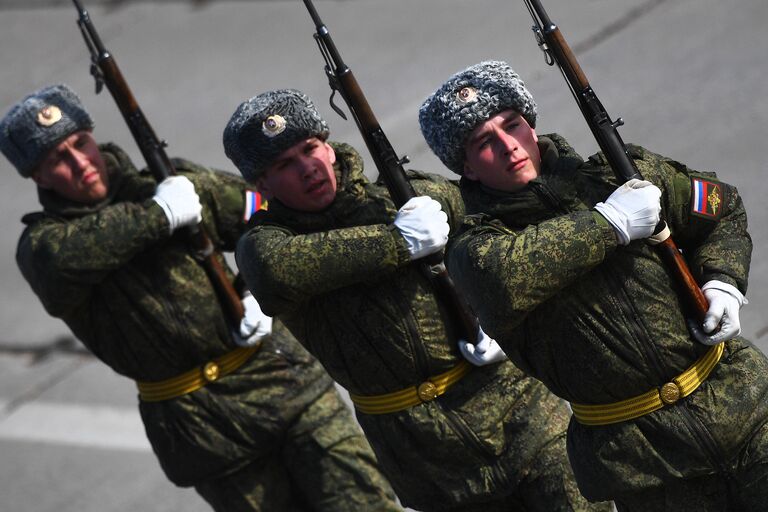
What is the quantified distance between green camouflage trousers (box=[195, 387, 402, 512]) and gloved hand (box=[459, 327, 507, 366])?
1.01m

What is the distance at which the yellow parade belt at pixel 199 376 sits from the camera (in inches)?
226

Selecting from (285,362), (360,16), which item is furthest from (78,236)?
(360,16)

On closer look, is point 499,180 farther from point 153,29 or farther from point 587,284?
point 153,29

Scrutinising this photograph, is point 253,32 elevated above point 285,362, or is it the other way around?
point 253,32

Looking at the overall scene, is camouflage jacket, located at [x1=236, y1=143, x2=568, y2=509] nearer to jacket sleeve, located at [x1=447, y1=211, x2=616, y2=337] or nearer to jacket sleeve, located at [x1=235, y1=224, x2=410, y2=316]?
jacket sleeve, located at [x1=235, y1=224, x2=410, y2=316]

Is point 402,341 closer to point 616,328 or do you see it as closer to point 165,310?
point 616,328

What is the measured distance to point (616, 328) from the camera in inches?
162

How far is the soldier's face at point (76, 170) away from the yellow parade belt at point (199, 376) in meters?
0.76

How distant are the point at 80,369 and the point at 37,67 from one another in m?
5.72

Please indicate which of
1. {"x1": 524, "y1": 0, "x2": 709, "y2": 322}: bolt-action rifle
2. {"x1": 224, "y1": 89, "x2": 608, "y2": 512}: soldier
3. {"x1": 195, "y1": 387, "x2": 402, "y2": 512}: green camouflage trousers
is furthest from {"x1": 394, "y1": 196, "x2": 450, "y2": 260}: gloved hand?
{"x1": 195, "y1": 387, "x2": 402, "y2": 512}: green camouflage trousers

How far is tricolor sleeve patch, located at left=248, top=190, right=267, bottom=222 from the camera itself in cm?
576

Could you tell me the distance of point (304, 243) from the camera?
15.1ft

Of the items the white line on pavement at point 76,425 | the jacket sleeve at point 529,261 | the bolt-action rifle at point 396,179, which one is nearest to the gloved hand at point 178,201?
the bolt-action rifle at point 396,179

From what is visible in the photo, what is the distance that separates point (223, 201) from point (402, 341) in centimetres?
130
